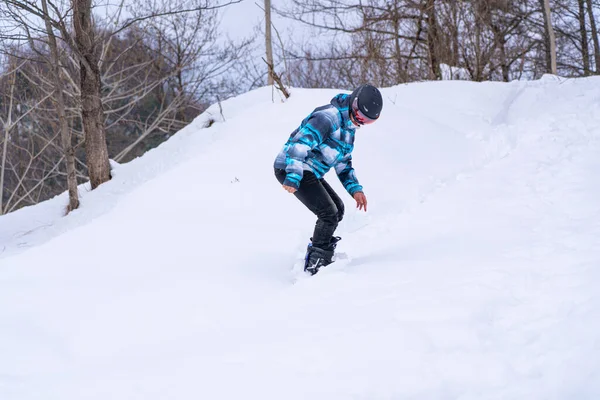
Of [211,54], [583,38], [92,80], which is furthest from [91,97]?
[583,38]

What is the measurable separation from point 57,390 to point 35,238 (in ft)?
23.6

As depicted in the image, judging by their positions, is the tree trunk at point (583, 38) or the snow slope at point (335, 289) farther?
the tree trunk at point (583, 38)

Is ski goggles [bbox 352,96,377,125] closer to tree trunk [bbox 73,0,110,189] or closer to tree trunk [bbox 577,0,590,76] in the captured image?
tree trunk [bbox 73,0,110,189]

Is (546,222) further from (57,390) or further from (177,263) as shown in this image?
(57,390)

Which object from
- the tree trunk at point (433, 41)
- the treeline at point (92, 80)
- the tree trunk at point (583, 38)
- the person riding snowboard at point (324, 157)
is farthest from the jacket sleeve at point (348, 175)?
the tree trunk at point (583, 38)

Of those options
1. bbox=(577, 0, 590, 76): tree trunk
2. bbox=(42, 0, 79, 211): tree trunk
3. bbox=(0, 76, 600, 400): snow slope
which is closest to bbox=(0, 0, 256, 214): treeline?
bbox=(42, 0, 79, 211): tree trunk

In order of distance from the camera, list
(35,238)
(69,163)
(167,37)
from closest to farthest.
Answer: (35,238) → (69,163) → (167,37)

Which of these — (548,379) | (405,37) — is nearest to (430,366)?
(548,379)

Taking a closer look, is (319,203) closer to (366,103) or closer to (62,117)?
(366,103)

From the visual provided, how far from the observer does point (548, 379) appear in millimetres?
1999

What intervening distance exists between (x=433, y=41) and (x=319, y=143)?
10.4m

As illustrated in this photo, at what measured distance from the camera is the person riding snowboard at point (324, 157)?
3.58m

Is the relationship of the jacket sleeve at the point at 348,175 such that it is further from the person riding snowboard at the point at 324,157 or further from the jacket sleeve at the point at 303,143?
the jacket sleeve at the point at 303,143

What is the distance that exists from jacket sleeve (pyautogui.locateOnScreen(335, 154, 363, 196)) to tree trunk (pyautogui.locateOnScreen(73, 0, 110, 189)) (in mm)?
6871
